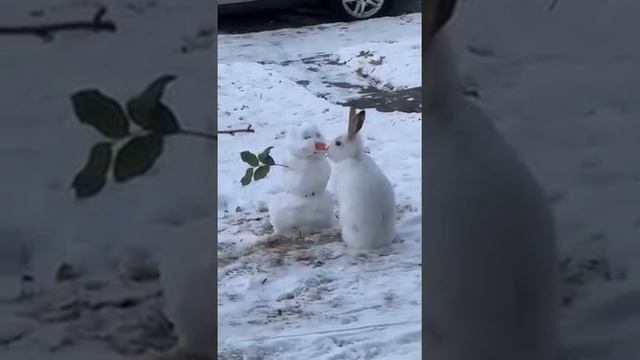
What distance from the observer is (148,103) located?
2.11 metres

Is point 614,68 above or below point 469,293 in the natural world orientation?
above

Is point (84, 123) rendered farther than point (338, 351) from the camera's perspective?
No

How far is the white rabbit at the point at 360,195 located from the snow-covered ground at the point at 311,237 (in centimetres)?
8

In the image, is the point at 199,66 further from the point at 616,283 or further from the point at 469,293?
the point at 616,283

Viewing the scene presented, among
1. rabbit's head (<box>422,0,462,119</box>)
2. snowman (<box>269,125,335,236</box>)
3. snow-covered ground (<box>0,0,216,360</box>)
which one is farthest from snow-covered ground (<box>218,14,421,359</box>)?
snow-covered ground (<box>0,0,216,360</box>)

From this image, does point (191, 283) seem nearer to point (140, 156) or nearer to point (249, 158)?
point (140, 156)

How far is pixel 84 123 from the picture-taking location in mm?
2086

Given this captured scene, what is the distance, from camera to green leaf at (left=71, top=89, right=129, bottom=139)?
208 centimetres

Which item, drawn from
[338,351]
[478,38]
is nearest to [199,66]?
[478,38]

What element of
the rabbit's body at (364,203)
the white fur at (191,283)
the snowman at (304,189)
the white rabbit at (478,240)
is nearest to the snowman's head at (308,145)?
the snowman at (304,189)

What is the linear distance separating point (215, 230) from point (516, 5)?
0.65 m

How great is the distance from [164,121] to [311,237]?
288cm

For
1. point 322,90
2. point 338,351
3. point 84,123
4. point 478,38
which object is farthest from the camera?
point 322,90

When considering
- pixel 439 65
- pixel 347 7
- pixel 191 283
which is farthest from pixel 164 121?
pixel 347 7
